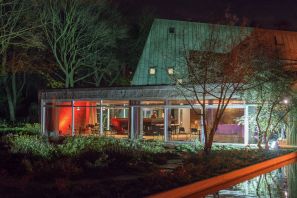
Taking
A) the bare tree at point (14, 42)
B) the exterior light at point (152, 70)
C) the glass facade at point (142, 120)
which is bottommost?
the glass facade at point (142, 120)

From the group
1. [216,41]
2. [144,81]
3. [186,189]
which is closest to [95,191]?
[186,189]

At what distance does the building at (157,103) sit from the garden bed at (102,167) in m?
4.62

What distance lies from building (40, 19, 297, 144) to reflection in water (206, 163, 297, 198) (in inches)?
298

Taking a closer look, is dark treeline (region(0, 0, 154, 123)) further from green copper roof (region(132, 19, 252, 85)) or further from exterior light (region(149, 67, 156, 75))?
exterior light (region(149, 67, 156, 75))

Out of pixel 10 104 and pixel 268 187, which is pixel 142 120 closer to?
pixel 268 187

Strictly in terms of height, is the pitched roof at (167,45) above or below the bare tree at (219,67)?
above

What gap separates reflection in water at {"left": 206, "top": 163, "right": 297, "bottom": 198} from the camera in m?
11.9

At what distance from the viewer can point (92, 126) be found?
3148cm

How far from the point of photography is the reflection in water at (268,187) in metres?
11.9

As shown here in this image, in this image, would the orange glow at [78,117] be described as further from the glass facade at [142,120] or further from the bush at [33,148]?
the bush at [33,148]

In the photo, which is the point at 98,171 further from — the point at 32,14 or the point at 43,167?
the point at 32,14

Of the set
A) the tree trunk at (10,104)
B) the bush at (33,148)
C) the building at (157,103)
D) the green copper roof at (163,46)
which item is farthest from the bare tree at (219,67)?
the tree trunk at (10,104)

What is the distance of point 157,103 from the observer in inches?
1137

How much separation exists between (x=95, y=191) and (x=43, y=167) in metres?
3.98
